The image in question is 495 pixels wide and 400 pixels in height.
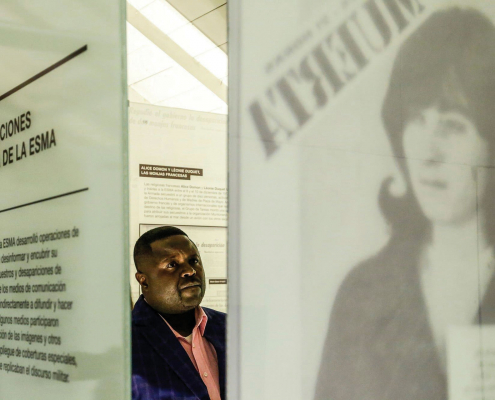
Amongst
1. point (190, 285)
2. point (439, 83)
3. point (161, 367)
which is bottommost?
point (161, 367)

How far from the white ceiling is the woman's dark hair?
4.75 m

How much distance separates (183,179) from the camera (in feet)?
11.7

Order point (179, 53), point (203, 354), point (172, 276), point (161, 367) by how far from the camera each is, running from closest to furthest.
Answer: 1. point (161, 367)
2. point (203, 354)
3. point (172, 276)
4. point (179, 53)

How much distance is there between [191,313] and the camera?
310 centimetres

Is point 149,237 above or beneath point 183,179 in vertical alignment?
beneath

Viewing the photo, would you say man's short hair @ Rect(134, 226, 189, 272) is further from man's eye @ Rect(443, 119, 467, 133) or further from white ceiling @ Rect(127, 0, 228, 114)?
white ceiling @ Rect(127, 0, 228, 114)

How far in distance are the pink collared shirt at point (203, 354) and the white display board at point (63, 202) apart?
1.08m

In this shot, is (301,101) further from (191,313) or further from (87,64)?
(191,313)

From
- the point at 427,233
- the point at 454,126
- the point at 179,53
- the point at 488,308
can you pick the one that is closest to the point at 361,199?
the point at 427,233

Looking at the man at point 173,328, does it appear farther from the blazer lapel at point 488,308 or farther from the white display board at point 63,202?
the blazer lapel at point 488,308

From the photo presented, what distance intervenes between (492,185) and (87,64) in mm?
1078

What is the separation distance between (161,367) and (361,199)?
1397 mm

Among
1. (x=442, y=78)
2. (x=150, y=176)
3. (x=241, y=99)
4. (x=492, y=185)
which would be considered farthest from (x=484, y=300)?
(x=150, y=176)

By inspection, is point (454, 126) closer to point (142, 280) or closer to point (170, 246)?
point (170, 246)
